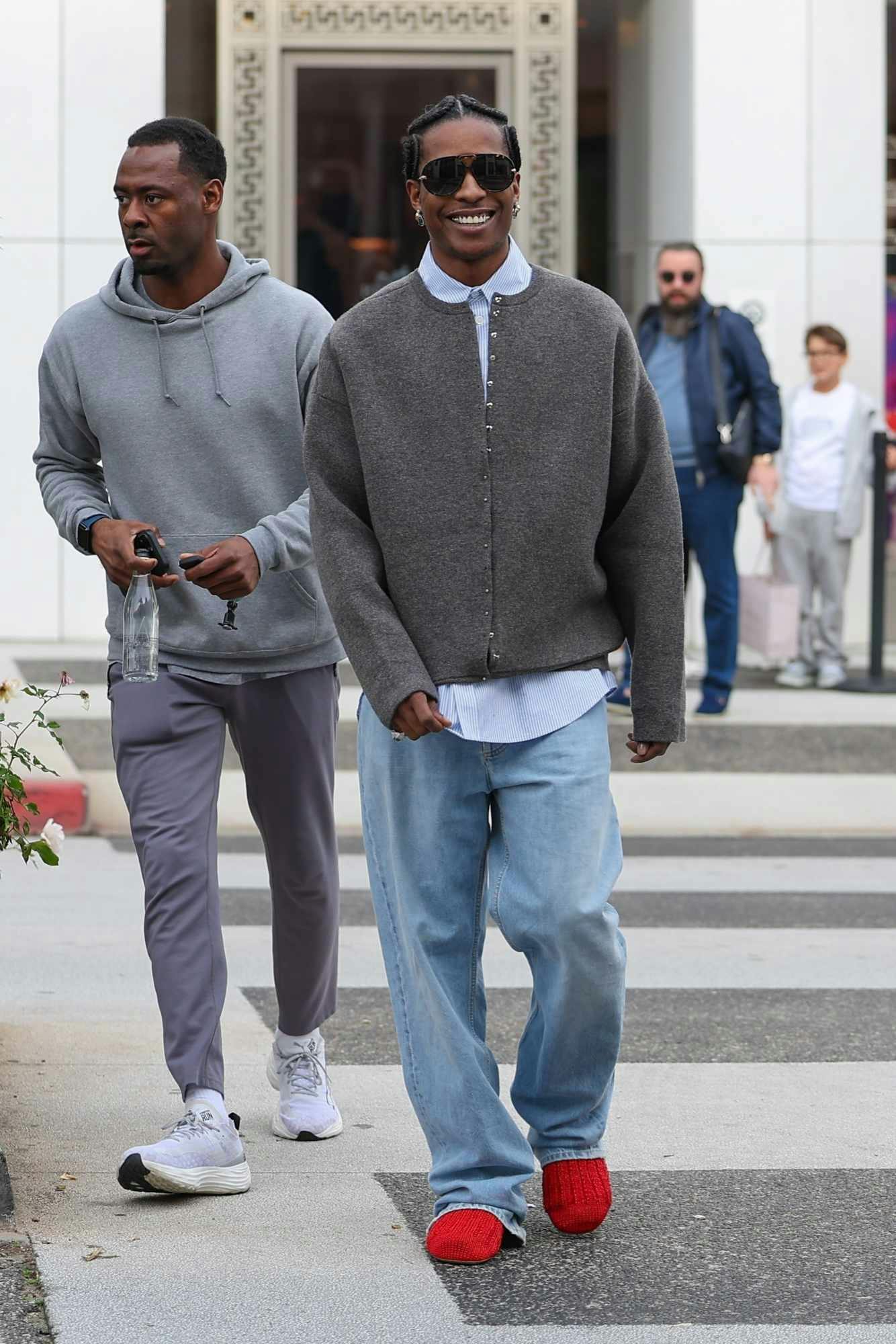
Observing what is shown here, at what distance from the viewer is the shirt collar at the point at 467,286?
3.79 meters

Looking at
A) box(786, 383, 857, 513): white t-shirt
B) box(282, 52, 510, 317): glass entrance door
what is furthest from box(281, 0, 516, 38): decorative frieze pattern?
box(786, 383, 857, 513): white t-shirt

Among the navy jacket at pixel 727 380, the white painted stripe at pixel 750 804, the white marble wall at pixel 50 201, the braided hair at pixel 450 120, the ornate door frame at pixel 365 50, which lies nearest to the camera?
the braided hair at pixel 450 120

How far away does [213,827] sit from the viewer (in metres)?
4.27

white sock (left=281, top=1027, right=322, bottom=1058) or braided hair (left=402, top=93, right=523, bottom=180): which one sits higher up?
braided hair (left=402, top=93, right=523, bottom=180)

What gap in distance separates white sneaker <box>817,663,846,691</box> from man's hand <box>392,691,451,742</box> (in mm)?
8423

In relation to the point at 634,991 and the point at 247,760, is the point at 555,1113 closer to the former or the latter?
the point at 247,760

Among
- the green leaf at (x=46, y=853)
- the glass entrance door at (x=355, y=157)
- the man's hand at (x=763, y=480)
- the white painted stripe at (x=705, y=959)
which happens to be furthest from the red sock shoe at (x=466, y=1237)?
the glass entrance door at (x=355, y=157)

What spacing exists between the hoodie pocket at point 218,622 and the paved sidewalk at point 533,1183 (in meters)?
1.00

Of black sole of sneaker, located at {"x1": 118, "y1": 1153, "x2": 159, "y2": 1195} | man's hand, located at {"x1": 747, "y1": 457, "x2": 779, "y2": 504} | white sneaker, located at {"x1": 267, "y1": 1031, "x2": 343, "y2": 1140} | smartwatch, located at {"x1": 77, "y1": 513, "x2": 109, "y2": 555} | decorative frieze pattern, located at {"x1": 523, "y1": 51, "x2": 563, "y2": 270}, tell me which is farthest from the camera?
decorative frieze pattern, located at {"x1": 523, "y1": 51, "x2": 563, "y2": 270}

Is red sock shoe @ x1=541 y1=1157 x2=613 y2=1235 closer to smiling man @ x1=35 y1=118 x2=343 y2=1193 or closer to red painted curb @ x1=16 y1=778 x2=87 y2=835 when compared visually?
smiling man @ x1=35 y1=118 x2=343 y2=1193

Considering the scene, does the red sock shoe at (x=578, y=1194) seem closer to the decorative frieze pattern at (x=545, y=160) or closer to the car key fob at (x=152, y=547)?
the car key fob at (x=152, y=547)

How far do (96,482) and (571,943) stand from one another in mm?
1424

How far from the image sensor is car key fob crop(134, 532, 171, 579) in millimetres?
4141

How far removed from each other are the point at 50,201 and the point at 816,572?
187 inches
